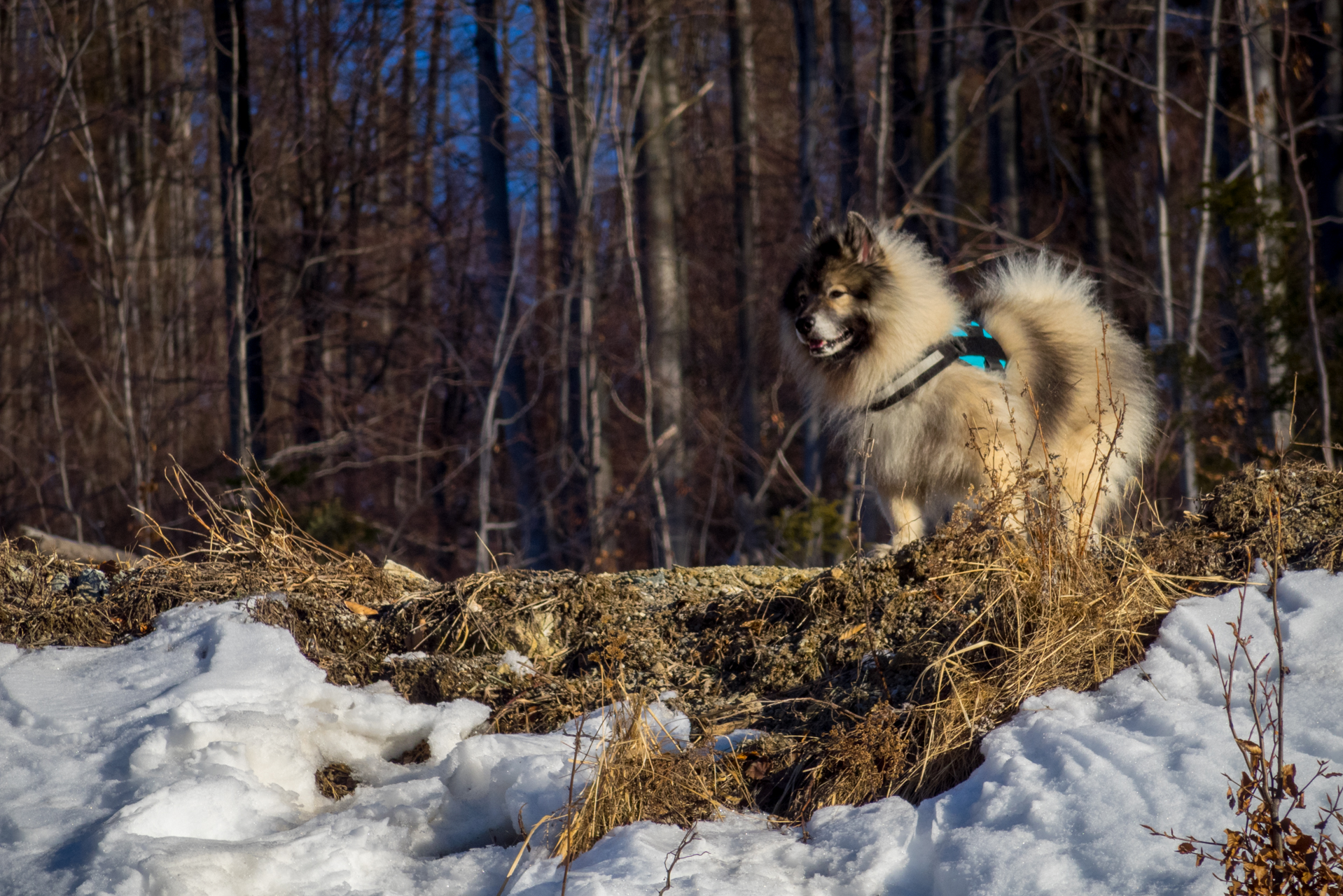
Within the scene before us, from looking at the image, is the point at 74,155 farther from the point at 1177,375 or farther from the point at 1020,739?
the point at 1020,739

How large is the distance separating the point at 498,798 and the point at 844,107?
1095cm

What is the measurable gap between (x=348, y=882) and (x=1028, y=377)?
354 cm

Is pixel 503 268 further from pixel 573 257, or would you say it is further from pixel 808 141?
pixel 808 141

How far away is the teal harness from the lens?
439cm

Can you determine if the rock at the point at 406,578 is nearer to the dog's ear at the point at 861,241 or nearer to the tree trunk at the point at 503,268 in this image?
the dog's ear at the point at 861,241

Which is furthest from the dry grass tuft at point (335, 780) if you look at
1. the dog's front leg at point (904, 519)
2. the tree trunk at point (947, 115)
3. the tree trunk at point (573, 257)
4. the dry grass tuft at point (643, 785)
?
the tree trunk at point (947, 115)

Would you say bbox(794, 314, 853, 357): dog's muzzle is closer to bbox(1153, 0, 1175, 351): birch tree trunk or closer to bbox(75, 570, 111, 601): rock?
bbox(75, 570, 111, 601): rock

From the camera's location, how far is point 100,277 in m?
11.9

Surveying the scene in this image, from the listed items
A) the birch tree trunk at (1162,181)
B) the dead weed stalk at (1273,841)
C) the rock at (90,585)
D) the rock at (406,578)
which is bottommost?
the dead weed stalk at (1273,841)

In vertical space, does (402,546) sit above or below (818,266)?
below

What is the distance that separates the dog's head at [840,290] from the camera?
186 inches

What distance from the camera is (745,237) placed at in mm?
14578

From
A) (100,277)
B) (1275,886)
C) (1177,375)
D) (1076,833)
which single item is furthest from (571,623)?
(100,277)

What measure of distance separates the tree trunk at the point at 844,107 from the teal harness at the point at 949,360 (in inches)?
298
